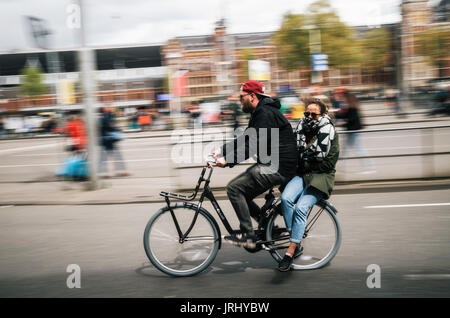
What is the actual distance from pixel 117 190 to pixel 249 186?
5.35 meters

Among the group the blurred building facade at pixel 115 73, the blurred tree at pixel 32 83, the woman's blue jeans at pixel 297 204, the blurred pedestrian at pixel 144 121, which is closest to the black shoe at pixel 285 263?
the woman's blue jeans at pixel 297 204

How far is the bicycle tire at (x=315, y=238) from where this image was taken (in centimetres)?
432

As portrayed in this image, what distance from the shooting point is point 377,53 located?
1658 inches

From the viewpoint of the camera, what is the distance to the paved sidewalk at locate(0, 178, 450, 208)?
781 cm

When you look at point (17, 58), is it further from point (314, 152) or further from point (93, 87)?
point (314, 152)

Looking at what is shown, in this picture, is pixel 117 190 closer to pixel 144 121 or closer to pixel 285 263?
pixel 285 263

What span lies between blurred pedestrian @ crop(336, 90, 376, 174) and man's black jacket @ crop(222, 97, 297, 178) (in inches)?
171

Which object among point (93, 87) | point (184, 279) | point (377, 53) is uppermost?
point (377, 53)

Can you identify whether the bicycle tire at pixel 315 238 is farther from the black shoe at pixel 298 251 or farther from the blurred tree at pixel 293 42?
the blurred tree at pixel 293 42

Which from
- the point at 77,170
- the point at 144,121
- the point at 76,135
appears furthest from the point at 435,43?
the point at 77,170

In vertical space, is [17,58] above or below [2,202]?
above

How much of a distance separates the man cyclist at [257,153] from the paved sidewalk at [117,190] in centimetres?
353
